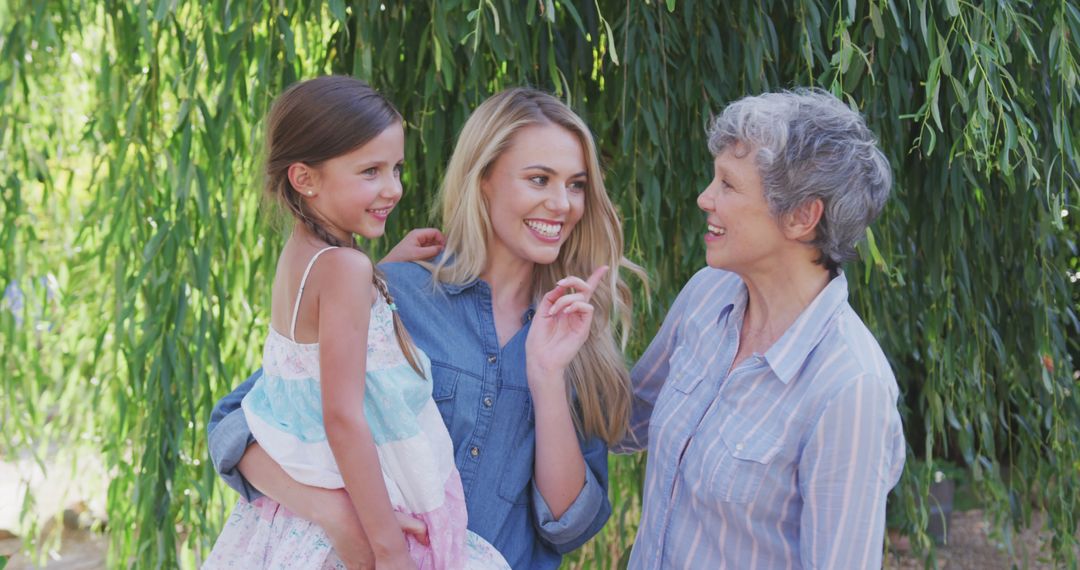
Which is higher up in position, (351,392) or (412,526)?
(351,392)

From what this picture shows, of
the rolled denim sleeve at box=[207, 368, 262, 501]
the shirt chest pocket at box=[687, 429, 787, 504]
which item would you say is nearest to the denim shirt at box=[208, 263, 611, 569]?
the rolled denim sleeve at box=[207, 368, 262, 501]

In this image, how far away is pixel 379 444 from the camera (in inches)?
58.7

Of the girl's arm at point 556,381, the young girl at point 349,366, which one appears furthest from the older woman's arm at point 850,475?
the young girl at point 349,366

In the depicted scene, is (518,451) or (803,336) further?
(518,451)

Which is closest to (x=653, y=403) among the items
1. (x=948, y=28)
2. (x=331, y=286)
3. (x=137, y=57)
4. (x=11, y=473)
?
(x=331, y=286)

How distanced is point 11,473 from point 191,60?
421 cm

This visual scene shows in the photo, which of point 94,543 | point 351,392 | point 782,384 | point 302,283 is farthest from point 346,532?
point 94,543

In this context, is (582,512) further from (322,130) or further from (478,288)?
(322,130)

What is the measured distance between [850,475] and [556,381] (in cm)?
43

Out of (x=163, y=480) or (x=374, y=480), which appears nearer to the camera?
(x=374, y=480)

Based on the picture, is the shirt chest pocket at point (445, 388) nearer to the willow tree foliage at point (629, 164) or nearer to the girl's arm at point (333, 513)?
the girl's arm at point (333, 513)

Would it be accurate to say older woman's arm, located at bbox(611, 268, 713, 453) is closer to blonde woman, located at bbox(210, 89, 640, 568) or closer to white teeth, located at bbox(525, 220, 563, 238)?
blonde woman, located at bbox(210, 89, 640, 568)

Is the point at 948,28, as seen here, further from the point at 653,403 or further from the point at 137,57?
the point at 137,57

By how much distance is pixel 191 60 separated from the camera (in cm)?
211
